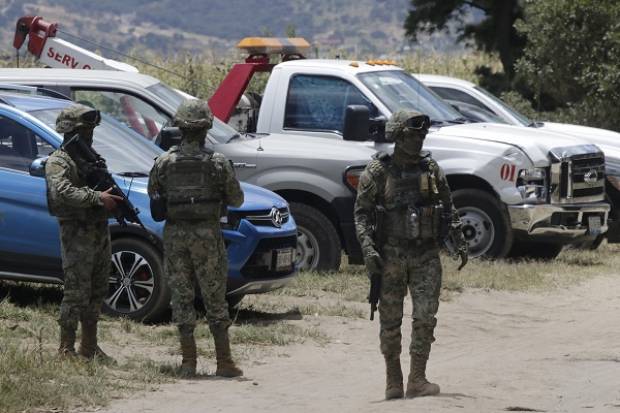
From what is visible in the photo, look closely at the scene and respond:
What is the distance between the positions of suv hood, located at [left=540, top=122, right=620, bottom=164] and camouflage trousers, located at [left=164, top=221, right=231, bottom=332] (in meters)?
8.33

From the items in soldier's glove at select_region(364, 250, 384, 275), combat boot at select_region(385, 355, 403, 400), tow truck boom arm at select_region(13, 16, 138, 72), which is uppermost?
tow truck boom arm at select_region(13, 16, 138, 72)

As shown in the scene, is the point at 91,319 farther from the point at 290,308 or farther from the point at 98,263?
the point at 290,308

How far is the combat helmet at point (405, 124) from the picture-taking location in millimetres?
8781

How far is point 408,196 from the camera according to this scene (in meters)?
8.80

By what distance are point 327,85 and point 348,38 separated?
154 meters

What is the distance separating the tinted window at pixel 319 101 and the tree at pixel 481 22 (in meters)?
16.7

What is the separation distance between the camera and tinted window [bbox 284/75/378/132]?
1470 centimetres

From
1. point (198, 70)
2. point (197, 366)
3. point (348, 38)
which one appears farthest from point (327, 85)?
point (348, 38)

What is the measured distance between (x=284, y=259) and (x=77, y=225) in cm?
239

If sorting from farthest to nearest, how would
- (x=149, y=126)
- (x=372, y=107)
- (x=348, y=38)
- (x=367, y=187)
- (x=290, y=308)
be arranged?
(x=348, y=38) < (x=372, y=107) < (x=149, y=126) < (x=290, y=308) < (x=367, y=187)

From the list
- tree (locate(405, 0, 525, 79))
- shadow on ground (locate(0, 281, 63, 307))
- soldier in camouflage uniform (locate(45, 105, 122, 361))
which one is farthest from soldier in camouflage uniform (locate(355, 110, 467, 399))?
tree (locate(405, 0, 525, 79))

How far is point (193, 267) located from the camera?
9.30 m

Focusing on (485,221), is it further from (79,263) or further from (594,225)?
(79,263)

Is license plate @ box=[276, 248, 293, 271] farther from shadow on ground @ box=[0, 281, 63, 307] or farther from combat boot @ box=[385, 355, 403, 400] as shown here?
combat boot @ box=[385, 355, 403, 400]
